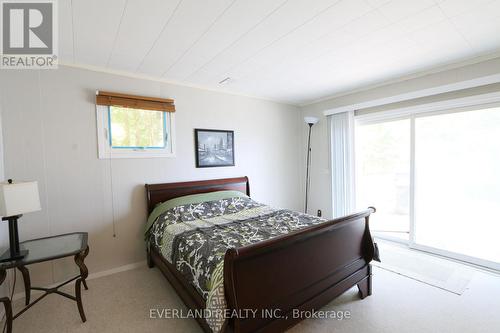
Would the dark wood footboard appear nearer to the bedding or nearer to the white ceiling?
the bedding

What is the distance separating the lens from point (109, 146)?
8.84ft

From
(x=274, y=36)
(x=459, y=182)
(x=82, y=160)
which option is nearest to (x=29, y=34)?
(x=82, y=160)

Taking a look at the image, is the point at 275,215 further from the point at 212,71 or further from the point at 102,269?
the point at 102,269

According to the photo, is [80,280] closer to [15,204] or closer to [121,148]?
[15,204]

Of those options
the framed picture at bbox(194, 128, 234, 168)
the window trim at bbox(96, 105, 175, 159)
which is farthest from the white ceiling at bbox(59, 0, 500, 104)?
the framed picture at bbox(194, 128, 234, 168)

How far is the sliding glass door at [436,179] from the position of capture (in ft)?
8.95

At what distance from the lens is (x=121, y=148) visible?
2.77 metres

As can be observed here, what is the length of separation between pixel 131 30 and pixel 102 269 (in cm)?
261

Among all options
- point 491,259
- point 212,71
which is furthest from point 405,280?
point 212,71

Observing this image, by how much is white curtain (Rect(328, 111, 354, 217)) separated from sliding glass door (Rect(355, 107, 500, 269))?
0.16 m

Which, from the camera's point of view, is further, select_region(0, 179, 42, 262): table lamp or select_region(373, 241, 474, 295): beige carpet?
select_region(373, 241, 474, 295): beige carpet

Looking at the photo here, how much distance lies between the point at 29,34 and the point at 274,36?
2.05m

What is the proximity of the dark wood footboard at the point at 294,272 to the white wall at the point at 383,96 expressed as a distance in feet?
6.25

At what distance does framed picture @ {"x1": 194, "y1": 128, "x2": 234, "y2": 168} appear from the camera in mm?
3316
